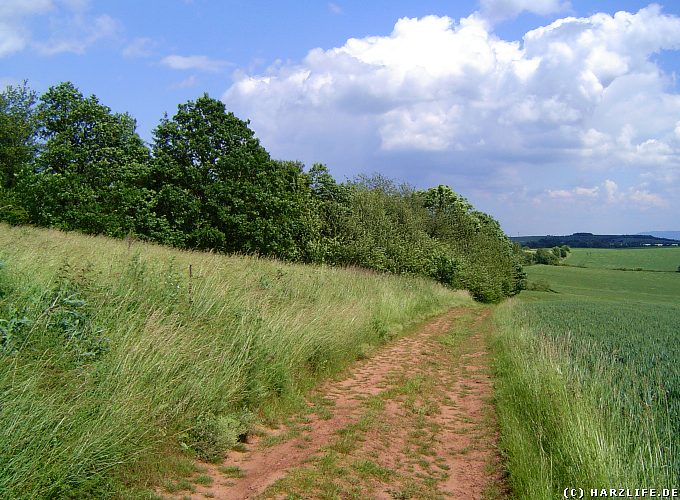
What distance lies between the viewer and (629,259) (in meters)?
110

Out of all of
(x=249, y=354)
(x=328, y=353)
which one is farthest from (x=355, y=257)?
(x=249, y=354)

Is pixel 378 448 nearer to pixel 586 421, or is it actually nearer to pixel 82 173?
pixel 586 421

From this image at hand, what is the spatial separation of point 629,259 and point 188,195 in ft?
364

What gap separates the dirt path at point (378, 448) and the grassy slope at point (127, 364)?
487 mm

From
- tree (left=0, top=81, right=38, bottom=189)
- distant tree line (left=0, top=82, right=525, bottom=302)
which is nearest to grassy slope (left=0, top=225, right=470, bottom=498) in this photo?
distant tree line (left=0, top=82, right=525, bottom=302)

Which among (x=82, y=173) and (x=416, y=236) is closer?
(x=82, y=173)

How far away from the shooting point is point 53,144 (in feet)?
93.9

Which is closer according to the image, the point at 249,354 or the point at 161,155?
the point at 249,354

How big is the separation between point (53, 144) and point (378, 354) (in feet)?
87.6

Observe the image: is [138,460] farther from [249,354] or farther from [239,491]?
[249,354]

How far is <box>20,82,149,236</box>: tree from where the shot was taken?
92.3 feet

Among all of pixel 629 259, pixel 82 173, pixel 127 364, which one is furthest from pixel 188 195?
pixel 629 259

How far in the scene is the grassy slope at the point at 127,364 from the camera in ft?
12.3

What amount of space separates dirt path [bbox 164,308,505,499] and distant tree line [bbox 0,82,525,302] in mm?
22024
